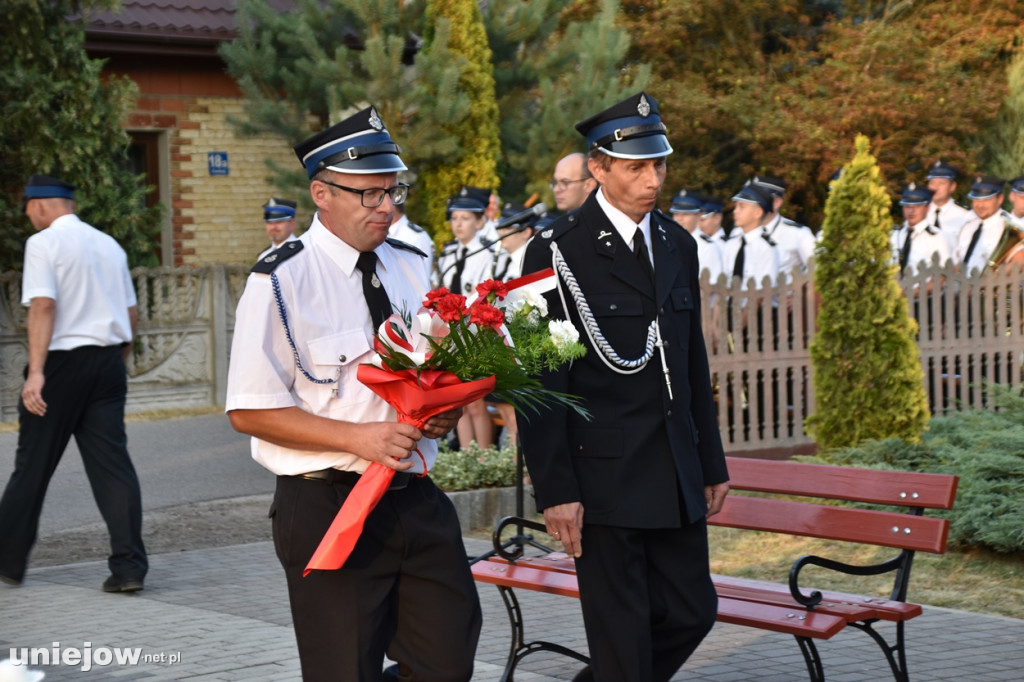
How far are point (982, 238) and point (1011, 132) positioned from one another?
22.0 feet

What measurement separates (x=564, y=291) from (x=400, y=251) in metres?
0.60

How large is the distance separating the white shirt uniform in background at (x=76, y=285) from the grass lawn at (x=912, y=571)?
357cm

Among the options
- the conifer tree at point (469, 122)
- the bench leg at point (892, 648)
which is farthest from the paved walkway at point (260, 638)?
the conifer tree at point (469, 122)

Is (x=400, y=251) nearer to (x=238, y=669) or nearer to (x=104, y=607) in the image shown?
(x=238, y=669)

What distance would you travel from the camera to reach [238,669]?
600 cm

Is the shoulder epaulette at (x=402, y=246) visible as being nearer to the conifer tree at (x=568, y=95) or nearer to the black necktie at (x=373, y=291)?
the black necktie at (x=373, y=291)

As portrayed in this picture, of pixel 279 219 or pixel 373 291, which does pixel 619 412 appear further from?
pixel 279 219

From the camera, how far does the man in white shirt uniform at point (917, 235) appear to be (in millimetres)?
14777

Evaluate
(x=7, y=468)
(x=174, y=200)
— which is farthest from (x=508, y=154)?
(x=7, y=468)

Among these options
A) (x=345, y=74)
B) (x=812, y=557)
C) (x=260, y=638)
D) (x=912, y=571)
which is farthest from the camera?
(x=345, y=74)

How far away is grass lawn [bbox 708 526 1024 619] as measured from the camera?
7.36 m

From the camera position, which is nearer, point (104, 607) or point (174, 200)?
point (104, 607)

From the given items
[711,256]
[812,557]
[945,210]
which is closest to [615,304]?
[812,557]

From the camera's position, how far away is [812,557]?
207 inches
